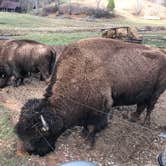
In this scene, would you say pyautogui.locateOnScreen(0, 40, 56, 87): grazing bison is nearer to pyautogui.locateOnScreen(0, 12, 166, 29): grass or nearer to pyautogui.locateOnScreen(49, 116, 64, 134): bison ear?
pyautogui.locateOnScreen(49, 116, 64, 134): bison ear

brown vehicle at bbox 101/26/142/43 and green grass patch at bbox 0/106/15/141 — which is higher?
green grass patch at bbox 0/106/15/141

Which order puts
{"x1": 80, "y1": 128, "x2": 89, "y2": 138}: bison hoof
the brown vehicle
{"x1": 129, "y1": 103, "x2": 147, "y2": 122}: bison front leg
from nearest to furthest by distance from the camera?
{"x1": 80, "y1": 128, "x2": 89, "y2": 138}: bison hoof < {"x1": 129, "y1": 103, "x2": 147, "y2": 122}: bison front leg < the brown vehicle

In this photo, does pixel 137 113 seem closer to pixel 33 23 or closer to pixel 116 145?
pixel 116 145

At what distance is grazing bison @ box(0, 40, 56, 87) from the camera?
513 inches

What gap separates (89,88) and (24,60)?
5450mm

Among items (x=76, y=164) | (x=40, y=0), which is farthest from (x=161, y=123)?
(x=40, y=0)

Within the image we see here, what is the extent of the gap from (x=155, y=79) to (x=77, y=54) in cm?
194

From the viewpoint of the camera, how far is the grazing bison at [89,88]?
7702 millimetres

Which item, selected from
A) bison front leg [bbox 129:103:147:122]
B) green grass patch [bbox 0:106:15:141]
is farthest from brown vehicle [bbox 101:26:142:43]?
green grass patch [bbox 0:106:15:141]

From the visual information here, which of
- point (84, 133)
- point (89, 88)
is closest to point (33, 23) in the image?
point (84, 133)

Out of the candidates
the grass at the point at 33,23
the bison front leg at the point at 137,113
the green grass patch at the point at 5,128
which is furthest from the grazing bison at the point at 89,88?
the grass at the point at 33,23

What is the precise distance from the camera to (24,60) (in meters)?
13.2

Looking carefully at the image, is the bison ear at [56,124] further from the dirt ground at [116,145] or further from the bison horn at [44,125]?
the dirt ground at [116,145]

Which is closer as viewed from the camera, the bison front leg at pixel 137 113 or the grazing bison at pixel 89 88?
the grazing bison at pixel 89 88
